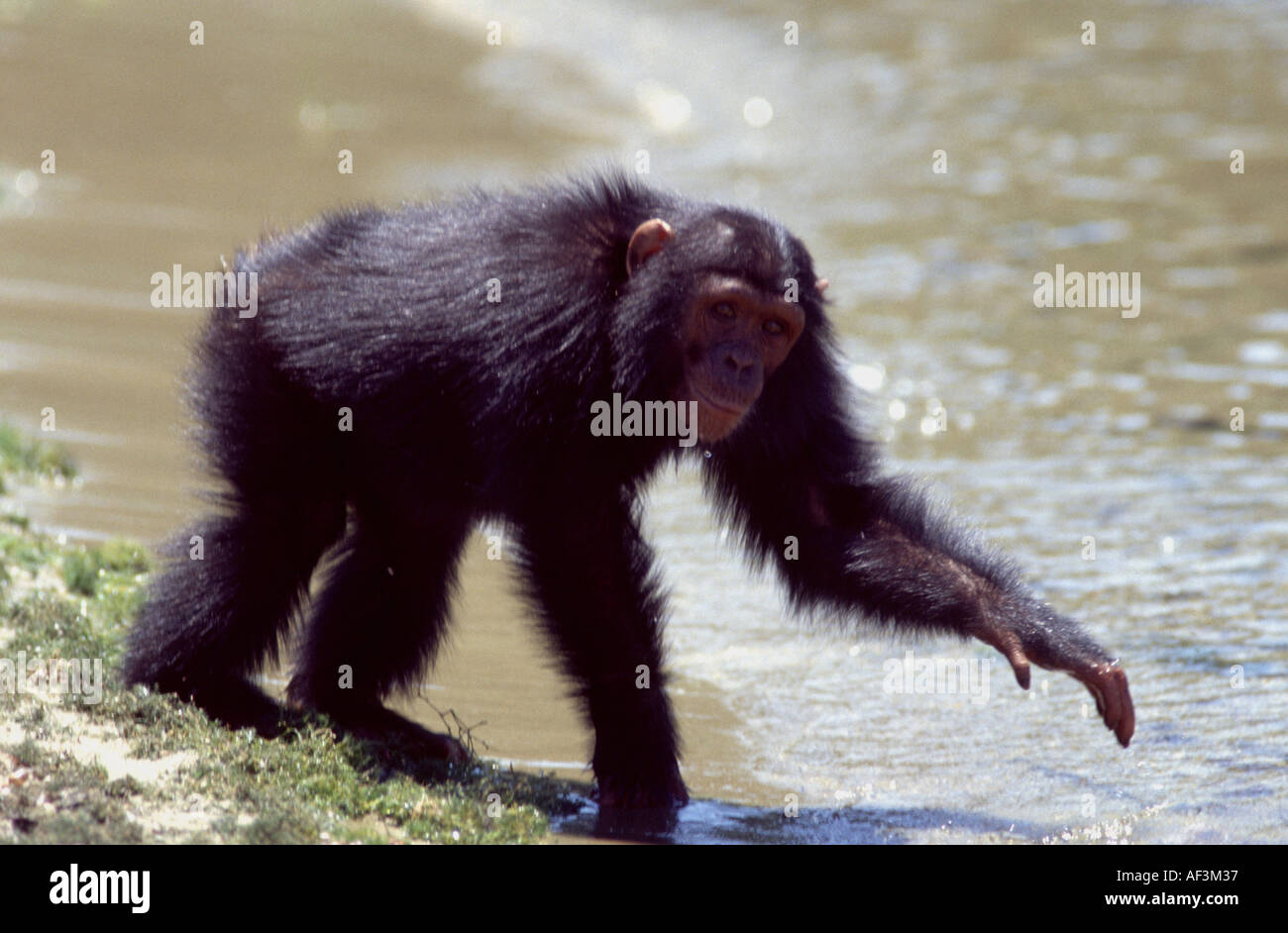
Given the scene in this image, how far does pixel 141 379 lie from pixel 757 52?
16.3 metres

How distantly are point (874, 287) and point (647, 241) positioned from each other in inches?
356

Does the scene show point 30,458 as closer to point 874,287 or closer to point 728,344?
point 728,344

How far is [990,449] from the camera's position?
A: 38.0 ft

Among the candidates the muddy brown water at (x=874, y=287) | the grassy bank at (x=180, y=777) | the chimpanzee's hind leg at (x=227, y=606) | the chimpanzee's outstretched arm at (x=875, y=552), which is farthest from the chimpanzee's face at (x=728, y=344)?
the chimpanzee's hind leg at (x=227, y=606)

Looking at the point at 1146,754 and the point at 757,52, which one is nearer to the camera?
the point at 1146,754

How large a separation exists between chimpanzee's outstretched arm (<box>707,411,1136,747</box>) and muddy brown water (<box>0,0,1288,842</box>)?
2.50 ft

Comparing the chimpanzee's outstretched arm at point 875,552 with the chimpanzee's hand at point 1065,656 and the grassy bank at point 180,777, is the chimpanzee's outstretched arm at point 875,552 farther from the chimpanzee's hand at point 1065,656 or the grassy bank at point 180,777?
the grassy bank at point 180,777

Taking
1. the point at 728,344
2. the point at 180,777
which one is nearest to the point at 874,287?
the point at 728,344

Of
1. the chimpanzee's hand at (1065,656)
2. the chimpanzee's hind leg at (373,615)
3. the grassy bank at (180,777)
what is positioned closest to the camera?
the grassy bank at (180,777)

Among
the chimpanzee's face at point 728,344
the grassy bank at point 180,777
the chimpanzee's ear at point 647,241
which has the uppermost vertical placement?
the chimpanzee's ear at point 647,241

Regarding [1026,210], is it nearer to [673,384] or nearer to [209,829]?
[673,384]

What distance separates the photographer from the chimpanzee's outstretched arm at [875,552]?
22.0 feet

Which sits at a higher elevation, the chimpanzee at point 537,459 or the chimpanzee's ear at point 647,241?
the chimpanzee's ear at point 647,241
